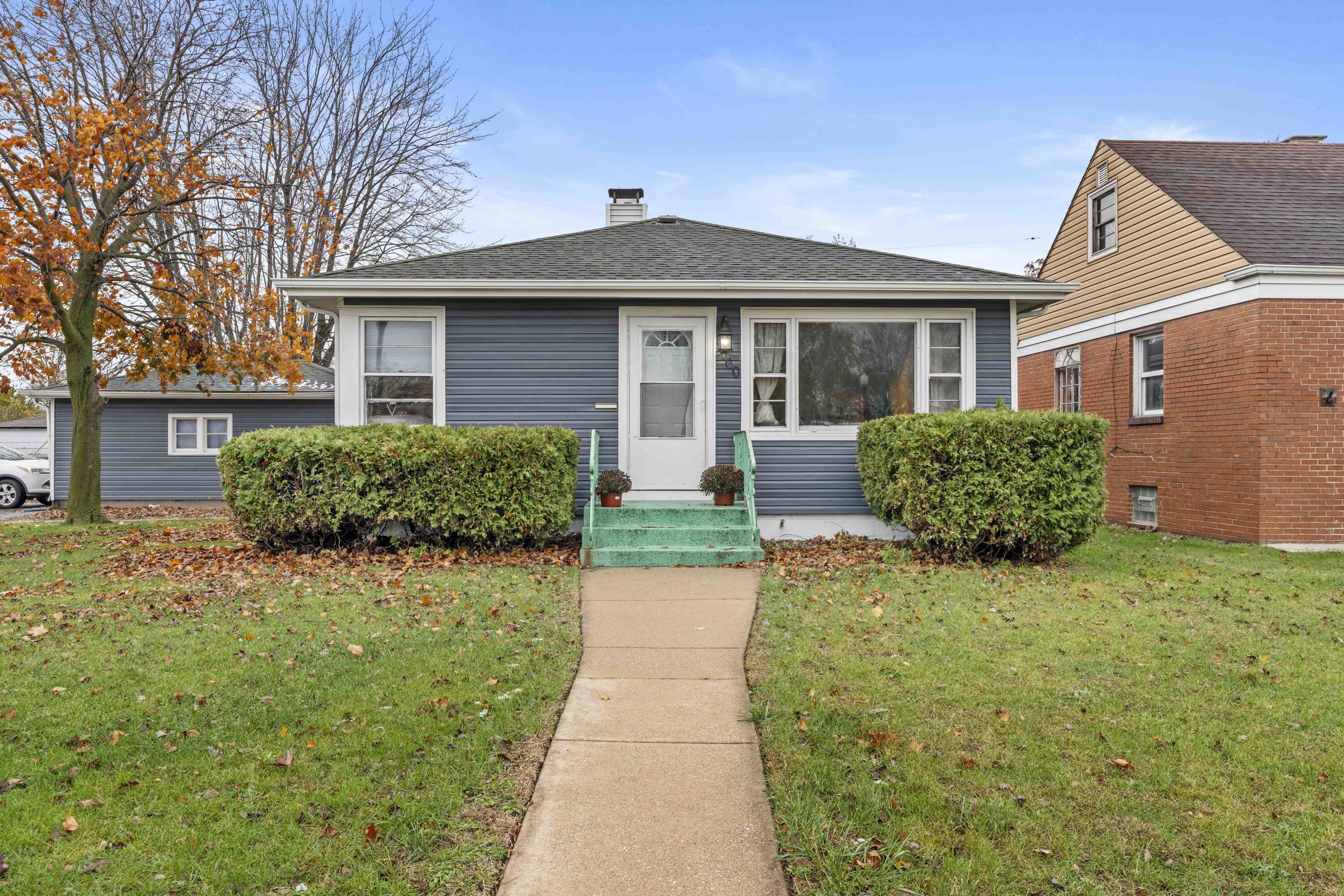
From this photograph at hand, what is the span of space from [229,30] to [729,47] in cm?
889

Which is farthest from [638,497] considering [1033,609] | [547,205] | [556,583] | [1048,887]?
[547,205]

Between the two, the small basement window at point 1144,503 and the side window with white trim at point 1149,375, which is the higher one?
the side window with white trim at point 1149,375

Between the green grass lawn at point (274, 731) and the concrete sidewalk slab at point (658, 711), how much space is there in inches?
7.0

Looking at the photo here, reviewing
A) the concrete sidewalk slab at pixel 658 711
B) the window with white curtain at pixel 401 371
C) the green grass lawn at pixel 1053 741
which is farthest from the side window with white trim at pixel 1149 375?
the concrete sidewalk slab at pixel 658 711

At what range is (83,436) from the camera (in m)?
12.9

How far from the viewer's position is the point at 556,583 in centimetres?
704

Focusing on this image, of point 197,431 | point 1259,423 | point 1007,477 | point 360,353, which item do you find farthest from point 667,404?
point 197,431

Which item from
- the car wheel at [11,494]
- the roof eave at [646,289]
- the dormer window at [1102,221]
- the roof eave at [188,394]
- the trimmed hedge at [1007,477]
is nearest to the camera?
the trimmed hedge at [1007,477]

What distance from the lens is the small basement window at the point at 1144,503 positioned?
12141 millimetres

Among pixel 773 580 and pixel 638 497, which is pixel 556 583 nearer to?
pixel 773 580

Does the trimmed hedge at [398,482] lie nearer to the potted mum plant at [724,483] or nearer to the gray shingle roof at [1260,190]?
the potted mum plant at [724,483]

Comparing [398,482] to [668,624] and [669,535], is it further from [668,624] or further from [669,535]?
[668,624]

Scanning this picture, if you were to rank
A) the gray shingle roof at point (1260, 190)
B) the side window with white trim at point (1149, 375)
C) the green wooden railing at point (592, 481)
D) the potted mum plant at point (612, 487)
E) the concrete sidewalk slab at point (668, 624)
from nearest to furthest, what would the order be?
the concrete sidewalk slab at point (668, 624) < the green wooden railing at point (592, 481) < the potted mum plant at point (612, 487) < the gray shingle roof at point (1260, 190) < the side window with white trim at point (1149, 375)

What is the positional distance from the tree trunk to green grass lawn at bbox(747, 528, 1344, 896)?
39.0 ft
